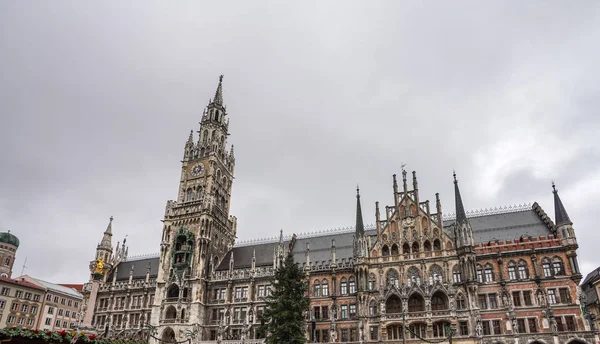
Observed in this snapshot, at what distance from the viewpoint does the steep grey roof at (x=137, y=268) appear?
238 feet

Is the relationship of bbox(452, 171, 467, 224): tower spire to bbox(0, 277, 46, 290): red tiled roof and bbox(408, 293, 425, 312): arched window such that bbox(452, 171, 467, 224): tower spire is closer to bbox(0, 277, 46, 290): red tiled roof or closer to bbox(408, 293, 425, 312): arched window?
bbox(408, 293, 425, 312): arched window

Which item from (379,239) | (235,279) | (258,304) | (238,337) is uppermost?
(379,239)

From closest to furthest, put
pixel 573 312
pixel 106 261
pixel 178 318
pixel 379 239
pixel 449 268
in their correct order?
pixel 573 312 → pixel 449 268 → pixel 379 239 → pixel 178 318 → pixel 106 261

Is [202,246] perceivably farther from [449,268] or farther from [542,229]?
[542,229]

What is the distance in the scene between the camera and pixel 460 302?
159 ft

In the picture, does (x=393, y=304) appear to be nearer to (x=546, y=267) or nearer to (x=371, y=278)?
(x=371, y=278)

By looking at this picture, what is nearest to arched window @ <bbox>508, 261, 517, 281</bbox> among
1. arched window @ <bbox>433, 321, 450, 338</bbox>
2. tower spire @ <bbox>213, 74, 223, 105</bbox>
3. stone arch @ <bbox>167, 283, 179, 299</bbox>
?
arched window @ <bbox>433, 321, 450, 338</bbox>

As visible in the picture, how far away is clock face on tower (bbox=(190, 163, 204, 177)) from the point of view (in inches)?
2887

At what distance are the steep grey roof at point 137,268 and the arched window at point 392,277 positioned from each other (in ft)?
132

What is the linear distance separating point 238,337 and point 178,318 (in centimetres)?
963

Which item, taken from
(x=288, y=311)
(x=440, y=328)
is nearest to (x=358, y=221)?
(x=440, y=328)

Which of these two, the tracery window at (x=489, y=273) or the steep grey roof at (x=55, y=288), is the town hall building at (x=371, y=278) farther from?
the steep grey roof at (x=55, y=288)

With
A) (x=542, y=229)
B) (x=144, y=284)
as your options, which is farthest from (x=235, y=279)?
(x=542, y=229)

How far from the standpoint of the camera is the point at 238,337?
57.8 metres
